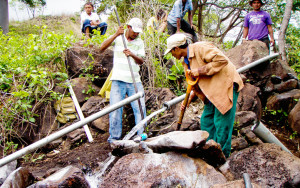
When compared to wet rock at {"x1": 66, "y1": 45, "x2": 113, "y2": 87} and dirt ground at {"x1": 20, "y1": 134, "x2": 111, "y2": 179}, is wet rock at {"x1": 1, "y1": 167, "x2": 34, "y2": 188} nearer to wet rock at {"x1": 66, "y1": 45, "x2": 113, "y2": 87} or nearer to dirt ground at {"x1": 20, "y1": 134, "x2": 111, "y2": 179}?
dirt ground at {"x1": 20, "y1": 134, "x2": 111, "y2": 179}

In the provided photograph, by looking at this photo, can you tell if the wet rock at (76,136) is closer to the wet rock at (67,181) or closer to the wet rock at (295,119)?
the wet rock at (67,181)

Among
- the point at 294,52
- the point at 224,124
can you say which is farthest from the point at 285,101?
the point at 294,52

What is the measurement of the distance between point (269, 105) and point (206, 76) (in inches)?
126

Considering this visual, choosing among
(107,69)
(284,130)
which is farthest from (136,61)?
(284,130)

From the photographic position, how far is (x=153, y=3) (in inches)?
254

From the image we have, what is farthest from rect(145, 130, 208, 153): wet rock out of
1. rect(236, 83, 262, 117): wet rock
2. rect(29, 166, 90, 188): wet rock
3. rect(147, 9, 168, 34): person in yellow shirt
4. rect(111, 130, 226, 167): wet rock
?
rect(147, 9, 168, 34): person in yellow shirt

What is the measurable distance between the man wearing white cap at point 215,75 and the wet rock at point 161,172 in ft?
2.49

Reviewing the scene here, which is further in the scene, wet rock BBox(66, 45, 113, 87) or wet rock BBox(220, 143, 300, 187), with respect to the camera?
wet rock BBox(66, 45, 113, 87)

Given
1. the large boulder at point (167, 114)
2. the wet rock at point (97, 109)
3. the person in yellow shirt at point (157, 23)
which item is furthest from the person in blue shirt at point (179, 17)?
the wet rock at point (97, 109)

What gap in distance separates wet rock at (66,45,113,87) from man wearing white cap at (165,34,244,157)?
3.29 m

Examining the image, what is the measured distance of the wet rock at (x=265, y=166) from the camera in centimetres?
266

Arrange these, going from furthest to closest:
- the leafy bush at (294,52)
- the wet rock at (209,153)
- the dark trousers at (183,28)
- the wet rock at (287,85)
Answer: the leafy bush at (294,52) → the dark trousers at (183,28) → the wet rock at (287,85) → the wet rock at (209,153)

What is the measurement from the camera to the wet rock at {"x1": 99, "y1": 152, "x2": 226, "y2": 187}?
7.48 feet

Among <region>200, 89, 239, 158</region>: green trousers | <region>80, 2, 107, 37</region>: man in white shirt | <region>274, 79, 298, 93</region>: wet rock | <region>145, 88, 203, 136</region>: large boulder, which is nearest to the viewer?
<region>200, 89, 239, 158</region>: green trousers
